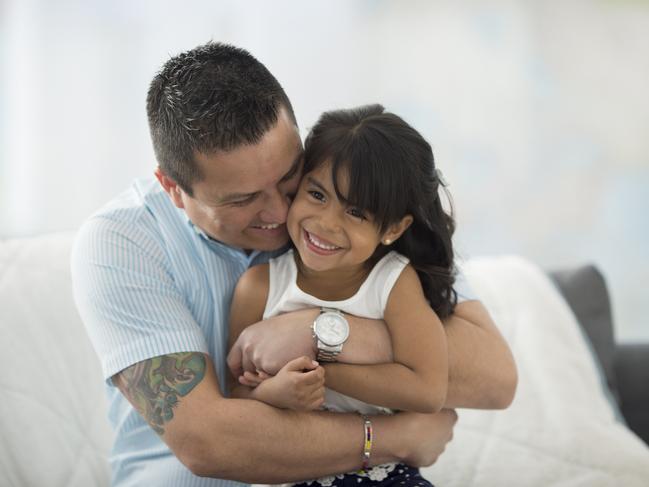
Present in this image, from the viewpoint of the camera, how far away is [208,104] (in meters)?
1.60

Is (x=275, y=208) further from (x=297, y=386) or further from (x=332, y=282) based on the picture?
(x=297, y=386)

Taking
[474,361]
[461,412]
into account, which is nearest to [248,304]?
[474,361]

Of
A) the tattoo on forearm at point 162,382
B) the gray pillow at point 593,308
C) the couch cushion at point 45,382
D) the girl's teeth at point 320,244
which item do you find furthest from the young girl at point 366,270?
the gray pillow at point 593,308

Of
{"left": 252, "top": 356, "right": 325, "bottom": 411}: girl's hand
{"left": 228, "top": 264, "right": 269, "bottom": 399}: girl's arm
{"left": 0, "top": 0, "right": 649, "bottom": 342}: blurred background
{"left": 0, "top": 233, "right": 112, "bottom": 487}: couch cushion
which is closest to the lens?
{"left": 252, "top": 356, "right": 325, "bottom": 411}: girl's hand

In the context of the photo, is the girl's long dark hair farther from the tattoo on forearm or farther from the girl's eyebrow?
the tattoo on forearm

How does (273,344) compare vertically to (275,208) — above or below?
below

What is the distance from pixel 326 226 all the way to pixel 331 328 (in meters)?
0.20

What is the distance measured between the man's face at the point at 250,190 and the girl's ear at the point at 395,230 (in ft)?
0.68

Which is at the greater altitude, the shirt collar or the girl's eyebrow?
the girl's eyebrow

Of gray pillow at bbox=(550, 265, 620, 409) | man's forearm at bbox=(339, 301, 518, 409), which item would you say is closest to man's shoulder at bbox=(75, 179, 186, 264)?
man's forearm at bbox=(339, 301, 518, 409)

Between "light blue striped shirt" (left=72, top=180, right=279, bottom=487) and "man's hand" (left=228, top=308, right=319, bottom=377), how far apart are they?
76mm

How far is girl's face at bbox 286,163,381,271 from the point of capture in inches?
63.0

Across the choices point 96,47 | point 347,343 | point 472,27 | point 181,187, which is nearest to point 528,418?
point 347,343

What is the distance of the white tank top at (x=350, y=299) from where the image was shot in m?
1.70
